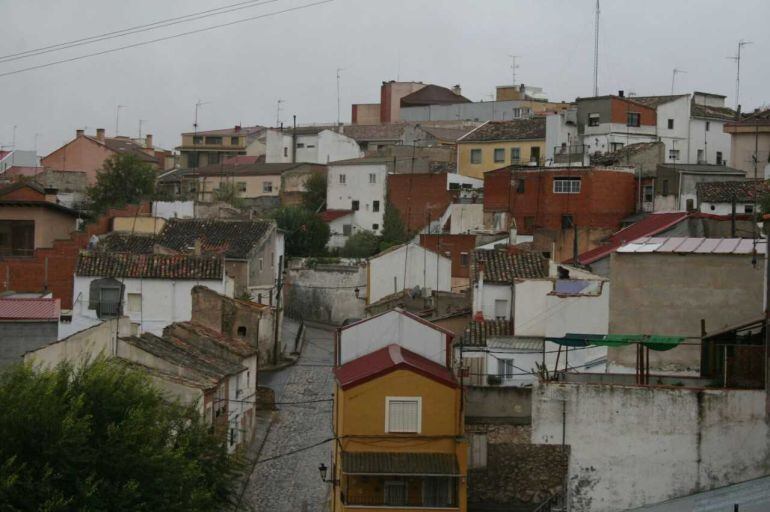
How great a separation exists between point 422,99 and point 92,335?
201 feet

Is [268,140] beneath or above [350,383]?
above

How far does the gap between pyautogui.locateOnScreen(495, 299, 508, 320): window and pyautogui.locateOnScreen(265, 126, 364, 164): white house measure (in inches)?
1538

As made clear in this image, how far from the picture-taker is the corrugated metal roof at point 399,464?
25844 mm

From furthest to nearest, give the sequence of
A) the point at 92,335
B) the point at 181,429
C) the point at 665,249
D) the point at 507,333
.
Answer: the point at 507,333, the point at 92,335, the point at 181,429, the point at 665,249

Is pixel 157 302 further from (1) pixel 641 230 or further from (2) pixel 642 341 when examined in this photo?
(2) pixel 642 341

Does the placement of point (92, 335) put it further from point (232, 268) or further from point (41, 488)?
point (232, 268)

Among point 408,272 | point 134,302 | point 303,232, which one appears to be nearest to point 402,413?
point 134,302

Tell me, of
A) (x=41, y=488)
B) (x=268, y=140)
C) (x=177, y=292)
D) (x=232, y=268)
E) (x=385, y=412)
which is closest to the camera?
(x=41, y=488)

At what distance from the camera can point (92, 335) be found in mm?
29547

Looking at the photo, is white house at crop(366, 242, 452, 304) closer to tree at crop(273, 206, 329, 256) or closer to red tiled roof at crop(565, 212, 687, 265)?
red tiled roof at crop(565, 212, 687, 265)

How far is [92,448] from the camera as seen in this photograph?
22.6 meters

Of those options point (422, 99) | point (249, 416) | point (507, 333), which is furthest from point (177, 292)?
point (422, 99)

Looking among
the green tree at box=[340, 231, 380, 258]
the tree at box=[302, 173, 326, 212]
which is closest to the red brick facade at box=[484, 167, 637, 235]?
the green tree at box=[340, 231, 380, 258]

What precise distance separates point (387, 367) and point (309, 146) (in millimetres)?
53086
